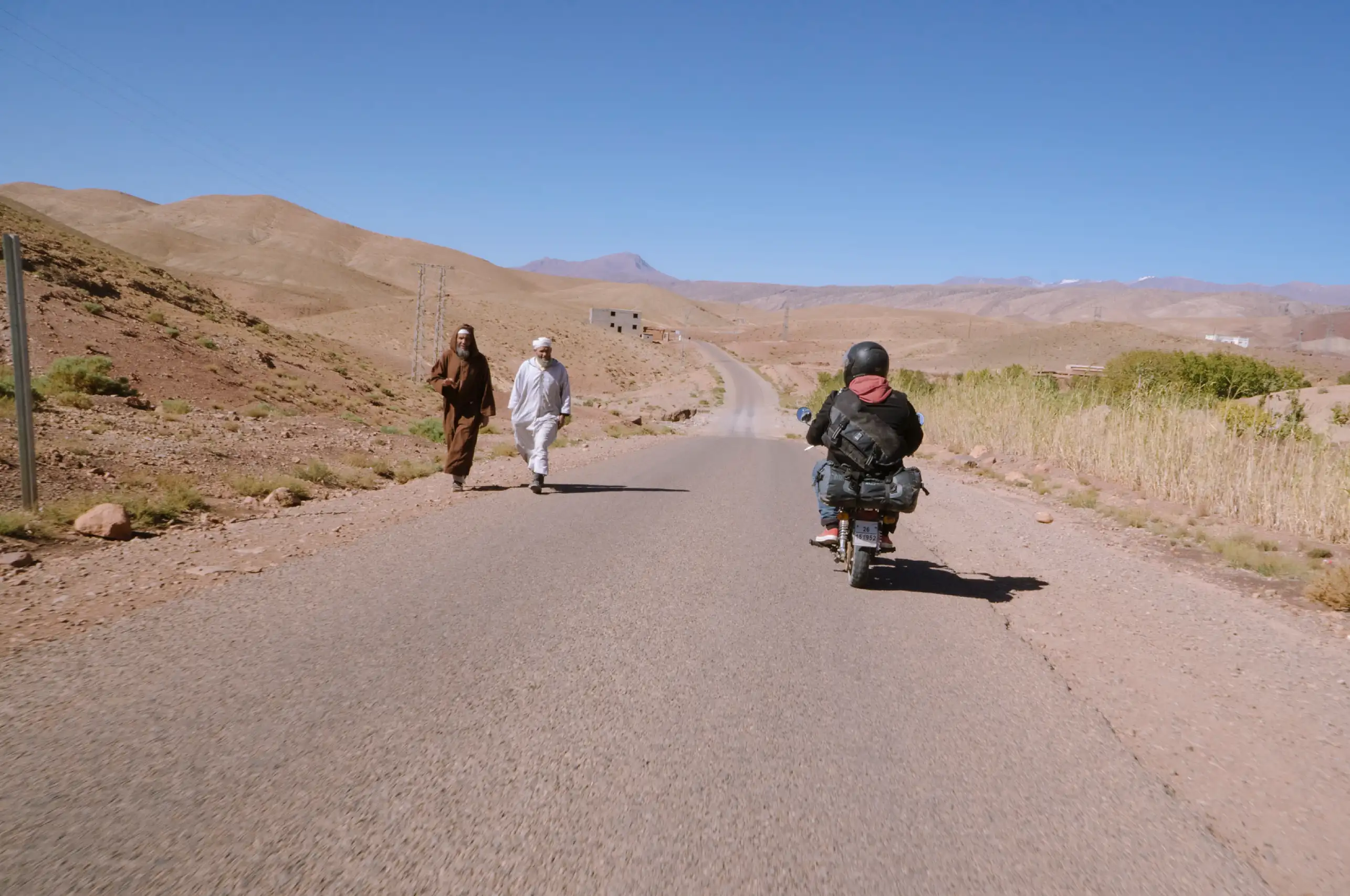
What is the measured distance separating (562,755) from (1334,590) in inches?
265

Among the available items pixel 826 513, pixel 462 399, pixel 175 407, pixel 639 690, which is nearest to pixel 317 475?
pixel 462 399

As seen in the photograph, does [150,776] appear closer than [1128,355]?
Yes

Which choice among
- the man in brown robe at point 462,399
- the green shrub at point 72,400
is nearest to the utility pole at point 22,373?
the man in brown robe at point 462,399

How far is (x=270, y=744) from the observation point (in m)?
3.66

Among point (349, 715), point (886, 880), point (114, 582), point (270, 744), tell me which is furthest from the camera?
point (114, 582)

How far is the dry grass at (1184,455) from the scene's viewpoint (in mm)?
10328

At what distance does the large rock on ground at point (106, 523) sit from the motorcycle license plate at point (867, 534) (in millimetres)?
6455

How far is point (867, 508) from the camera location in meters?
7.10

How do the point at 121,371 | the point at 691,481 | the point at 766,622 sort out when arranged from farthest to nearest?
1. the point at 121,371
2. the point at 691,481
3. the point at 766,622

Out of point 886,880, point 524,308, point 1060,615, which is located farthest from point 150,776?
point 524,308

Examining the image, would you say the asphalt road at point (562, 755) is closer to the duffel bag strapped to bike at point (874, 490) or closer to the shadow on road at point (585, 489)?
the duffel bag strapped to bike at point (874, 490)

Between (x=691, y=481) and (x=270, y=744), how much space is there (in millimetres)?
11124

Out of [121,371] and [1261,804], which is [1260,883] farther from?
[121,371]

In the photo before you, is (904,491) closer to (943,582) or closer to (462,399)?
(943,582)
